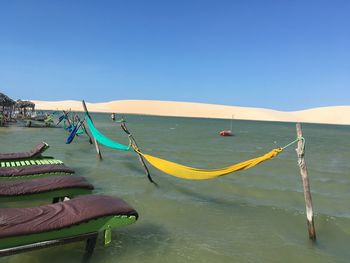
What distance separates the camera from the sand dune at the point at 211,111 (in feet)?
424

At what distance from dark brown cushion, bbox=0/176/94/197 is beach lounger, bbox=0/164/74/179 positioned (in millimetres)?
939

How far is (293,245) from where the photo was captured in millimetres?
5770

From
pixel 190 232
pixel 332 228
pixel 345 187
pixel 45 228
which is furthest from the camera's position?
pixel 345 187

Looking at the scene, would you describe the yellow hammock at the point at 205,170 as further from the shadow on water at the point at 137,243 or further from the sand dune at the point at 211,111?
the sand dune at the point at 211,111

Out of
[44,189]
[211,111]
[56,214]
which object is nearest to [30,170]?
[44,189]

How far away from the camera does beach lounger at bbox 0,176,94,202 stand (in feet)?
18.8

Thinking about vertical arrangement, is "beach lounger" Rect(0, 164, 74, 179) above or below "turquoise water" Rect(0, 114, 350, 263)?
above

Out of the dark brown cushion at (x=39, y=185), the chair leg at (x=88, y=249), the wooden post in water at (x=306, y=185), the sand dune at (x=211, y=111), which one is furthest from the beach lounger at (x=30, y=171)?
the sand dune at (x=211, y=111)

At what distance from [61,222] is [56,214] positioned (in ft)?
0.69

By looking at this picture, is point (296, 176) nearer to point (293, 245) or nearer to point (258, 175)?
point (258, 175)

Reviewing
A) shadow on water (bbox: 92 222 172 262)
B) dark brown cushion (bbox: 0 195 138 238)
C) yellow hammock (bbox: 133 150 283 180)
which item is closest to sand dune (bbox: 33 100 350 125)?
yellow hammock (bbox: 133 150 283 180)

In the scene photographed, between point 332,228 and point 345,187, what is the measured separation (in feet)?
15.1

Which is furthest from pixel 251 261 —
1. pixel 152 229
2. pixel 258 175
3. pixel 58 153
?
pixel 58 153

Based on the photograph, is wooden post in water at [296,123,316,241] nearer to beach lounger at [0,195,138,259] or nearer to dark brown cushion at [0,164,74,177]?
beach lounger at [0,195,138,259]
